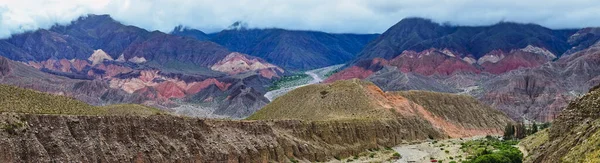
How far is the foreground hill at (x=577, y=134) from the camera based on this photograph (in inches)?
1569

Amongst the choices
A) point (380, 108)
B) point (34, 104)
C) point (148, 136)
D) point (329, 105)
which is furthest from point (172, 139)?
point (380, 108)

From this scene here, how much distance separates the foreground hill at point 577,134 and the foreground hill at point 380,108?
4960 centimetres

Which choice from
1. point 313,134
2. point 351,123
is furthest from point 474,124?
point 313,134

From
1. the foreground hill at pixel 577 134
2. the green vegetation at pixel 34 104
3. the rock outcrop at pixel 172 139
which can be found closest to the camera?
the foreground hill at pixel 577 134

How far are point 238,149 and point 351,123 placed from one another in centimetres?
2754

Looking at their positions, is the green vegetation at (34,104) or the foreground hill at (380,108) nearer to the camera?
the green vegetation at (34,104)

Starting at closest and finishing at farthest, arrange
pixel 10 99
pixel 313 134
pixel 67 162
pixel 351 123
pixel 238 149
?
pixel 67 162, pixel 10 99, pixel 238 149, pixel 313 134, pixel 351 123

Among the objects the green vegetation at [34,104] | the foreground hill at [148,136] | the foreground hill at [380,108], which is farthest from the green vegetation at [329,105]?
the green vegetation at [34,104]

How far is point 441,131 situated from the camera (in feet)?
403

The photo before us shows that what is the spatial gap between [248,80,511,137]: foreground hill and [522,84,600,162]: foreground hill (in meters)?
49.6

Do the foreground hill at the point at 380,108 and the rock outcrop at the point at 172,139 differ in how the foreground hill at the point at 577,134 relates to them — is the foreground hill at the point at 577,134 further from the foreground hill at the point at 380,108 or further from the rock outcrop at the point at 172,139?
the foreground hill at the point at 380,108

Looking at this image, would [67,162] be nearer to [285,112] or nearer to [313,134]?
[313,134]

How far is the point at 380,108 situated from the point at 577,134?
68646 mm

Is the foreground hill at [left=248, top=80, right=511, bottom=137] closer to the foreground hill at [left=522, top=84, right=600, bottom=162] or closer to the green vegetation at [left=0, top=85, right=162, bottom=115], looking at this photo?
the green vegetation at [left=0, top=85, right=162, bottom=115]
